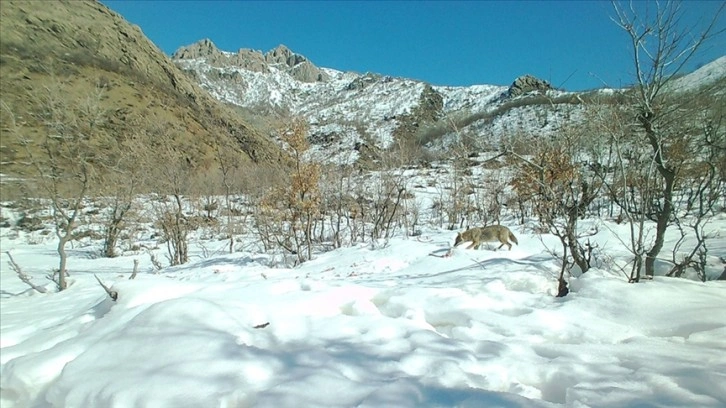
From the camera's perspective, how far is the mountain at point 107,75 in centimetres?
3553

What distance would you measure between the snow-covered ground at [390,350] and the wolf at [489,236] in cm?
557

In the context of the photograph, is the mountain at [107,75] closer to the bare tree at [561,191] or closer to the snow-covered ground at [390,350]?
the snow-covered ground at [390,350]

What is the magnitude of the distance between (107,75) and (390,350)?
178 feet

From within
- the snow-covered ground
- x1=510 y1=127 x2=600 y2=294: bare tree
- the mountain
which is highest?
the mountain

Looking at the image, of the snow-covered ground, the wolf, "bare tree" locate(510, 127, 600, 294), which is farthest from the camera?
the wolf

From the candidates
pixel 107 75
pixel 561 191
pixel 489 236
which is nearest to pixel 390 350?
pixel 561 191

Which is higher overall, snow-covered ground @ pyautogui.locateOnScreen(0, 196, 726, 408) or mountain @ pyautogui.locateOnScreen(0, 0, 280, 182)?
mountain @ pyautogui.locateOnScreen(0, 0, 280, 182)

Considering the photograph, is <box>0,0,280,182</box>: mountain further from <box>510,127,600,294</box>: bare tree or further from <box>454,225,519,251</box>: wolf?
<box>510,127,600,294</box>: bare tree

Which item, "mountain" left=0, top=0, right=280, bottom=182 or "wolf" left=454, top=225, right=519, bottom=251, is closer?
"wolf" left=454, top=225, right=519, bottom=251

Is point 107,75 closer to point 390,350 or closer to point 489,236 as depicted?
point 489,236

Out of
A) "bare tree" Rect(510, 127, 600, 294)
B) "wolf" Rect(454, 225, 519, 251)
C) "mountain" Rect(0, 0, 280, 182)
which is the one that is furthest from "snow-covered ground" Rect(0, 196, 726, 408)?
"mountain" Rect(0, 0, 280, 182)

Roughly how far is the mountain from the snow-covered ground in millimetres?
28869

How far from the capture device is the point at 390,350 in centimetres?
259

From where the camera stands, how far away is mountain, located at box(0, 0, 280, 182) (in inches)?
1399
